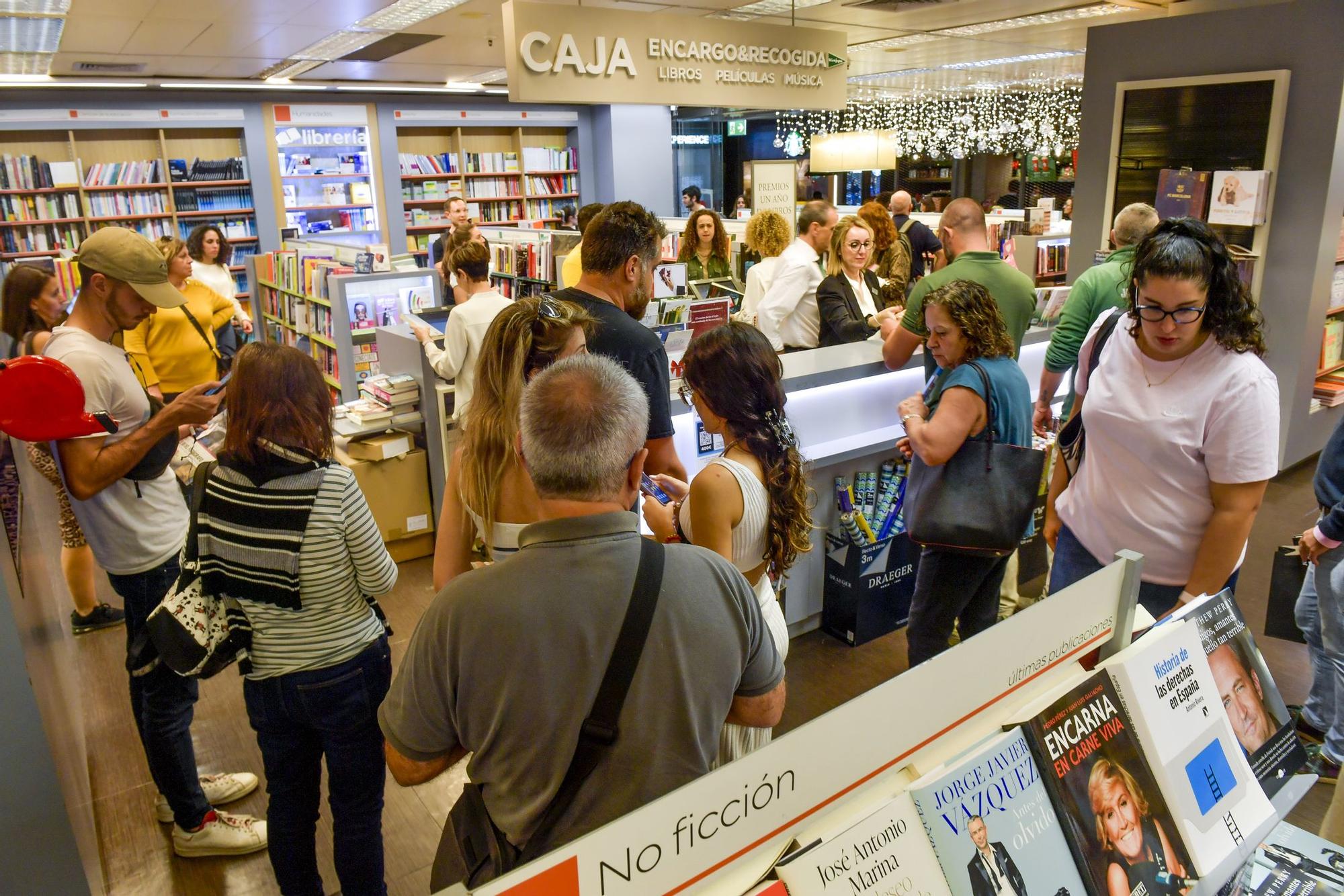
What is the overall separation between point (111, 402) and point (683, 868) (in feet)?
6.92

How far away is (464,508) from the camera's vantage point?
1.89 meters

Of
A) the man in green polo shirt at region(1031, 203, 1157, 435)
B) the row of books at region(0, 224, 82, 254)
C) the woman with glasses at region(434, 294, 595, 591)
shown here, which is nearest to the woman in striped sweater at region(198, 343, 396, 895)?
the woman with glasses at region(434, 294, 595, 591)

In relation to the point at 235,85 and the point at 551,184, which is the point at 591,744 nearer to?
the point at 235,85

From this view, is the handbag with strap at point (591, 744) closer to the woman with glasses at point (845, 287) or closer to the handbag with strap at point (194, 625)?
the handbag with strap at point (194, 625)

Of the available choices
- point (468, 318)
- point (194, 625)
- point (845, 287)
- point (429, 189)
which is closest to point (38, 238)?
point (429, 189)

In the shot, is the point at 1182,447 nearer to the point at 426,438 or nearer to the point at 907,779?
the point at 907,779

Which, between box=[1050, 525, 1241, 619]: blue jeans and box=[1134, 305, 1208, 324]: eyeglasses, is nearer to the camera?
box=[1134, 305, 1208, 324]: eyeglasses

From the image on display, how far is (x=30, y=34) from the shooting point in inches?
248

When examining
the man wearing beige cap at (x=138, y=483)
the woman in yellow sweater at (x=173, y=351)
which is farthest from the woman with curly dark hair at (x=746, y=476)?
the woman in yellow sweater at (x=173, y=351)

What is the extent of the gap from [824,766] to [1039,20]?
313 inches

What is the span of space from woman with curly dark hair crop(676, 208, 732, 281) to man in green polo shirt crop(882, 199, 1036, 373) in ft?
10.5

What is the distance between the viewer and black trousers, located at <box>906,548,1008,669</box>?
254 cm

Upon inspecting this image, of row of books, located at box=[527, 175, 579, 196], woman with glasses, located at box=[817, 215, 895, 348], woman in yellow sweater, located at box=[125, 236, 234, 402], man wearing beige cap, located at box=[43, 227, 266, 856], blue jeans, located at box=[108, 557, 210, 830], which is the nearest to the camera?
man wearing beige cap, located at box=[43, 227, 266, 856]

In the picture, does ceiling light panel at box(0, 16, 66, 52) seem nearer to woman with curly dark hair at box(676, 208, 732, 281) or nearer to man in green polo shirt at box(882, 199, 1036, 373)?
woman with curly dark hair at box(676, 208, 732, 281)
